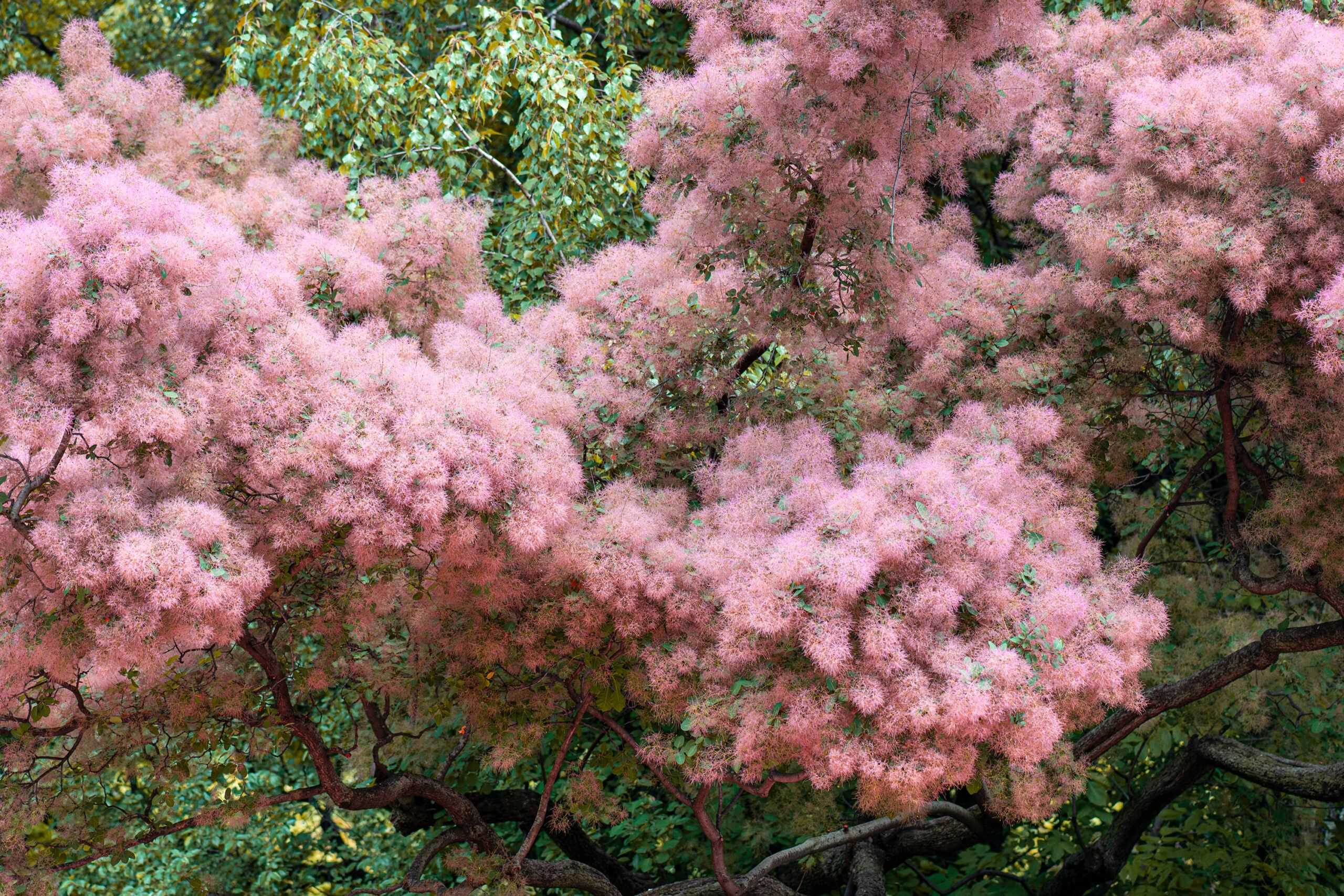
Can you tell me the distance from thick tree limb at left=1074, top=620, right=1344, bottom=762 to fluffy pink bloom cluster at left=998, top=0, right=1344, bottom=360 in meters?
1.88

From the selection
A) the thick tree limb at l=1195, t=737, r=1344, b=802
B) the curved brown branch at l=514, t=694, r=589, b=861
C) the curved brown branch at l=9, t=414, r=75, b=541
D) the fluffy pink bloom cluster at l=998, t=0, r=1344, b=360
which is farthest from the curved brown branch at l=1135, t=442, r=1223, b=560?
the curved brown branch at l=9, t=414, r=75, b=541

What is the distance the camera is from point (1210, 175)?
4.87 meters

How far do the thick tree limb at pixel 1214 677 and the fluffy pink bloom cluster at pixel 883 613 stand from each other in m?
1.71

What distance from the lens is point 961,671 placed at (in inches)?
155

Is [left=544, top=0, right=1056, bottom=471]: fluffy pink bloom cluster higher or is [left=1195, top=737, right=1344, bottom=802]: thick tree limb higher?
[left=544, top=0, right=1056, bottom=471]: fluffy pink bloom cluster

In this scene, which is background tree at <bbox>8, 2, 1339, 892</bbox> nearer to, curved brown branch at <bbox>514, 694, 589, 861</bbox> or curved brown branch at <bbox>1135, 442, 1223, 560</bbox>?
curved brown branch at <bbox>1135, 442, 1223, 560</bbox>

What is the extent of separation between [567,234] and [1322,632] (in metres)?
4.60

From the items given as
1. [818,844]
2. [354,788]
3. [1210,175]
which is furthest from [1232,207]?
[354,788]

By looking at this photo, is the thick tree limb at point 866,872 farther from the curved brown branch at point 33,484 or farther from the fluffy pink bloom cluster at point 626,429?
the curved brown branch at point 33,484

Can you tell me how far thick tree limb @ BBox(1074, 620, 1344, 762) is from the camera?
19.4 ft

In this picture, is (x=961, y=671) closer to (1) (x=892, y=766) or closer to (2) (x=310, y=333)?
(1) (x=892, y=766)

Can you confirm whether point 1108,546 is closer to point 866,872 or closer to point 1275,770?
point 1275,770

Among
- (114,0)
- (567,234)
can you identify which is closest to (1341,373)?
(567,234)

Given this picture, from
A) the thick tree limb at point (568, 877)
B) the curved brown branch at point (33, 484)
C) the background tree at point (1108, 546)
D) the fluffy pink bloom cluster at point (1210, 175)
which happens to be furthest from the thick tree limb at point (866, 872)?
the curved brown branch at point (33, 484)
